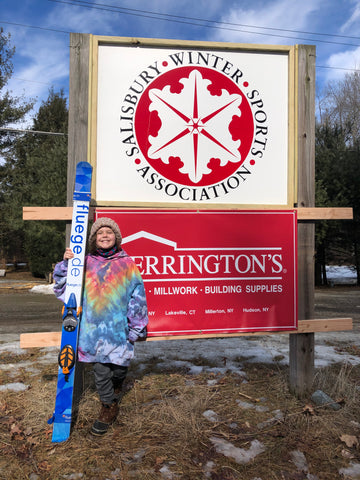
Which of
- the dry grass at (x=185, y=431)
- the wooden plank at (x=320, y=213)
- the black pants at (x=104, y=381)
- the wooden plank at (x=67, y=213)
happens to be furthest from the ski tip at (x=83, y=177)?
the wooden plank at (x=320, y=213)

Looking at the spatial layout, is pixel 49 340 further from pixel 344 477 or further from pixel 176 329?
pixel 344 477

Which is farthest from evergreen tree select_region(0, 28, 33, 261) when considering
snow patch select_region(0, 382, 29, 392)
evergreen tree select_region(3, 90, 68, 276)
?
snow patch select_region(0, 382, 29, 392)

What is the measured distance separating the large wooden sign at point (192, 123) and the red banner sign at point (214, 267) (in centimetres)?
16

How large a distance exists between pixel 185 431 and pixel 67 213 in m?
1.90

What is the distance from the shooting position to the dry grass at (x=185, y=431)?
93.1 inches

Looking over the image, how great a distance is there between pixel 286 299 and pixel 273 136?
1505 mm

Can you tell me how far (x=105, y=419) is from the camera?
283cm

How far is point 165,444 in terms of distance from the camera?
2.65 metres

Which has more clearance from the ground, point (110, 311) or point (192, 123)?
point (192, 123)

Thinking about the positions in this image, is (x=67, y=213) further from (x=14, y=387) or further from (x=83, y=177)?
(x=14, y=387)

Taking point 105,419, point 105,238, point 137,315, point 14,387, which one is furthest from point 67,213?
point 14,387

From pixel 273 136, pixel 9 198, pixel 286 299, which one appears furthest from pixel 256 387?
pixel 9 198

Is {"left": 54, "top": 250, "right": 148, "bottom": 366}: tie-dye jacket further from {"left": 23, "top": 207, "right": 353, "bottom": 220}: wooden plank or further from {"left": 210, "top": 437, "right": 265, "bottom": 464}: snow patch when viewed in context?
{"left": 210, "top": 437, "right": 265, "bottom": 464}: snow patch

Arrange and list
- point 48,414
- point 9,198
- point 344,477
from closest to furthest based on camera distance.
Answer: point 344,477 → point 48,414 → point 9,198
